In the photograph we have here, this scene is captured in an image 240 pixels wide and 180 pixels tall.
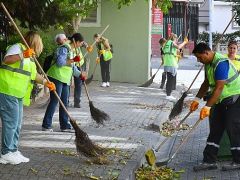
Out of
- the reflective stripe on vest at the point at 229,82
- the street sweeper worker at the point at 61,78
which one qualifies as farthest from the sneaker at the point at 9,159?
the reflective stripe on vest at the point at 229,82

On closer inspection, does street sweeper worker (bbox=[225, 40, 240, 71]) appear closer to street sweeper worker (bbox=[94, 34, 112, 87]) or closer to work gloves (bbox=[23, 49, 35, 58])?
work gloves (bbox=[23, 49, 35, 58])

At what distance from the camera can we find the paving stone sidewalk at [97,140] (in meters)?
6.37

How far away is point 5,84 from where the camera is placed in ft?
20.9

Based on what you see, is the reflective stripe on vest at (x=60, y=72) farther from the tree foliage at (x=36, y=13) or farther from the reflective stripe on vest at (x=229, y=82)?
the reflective stripe on vest at (x=229, y=82)

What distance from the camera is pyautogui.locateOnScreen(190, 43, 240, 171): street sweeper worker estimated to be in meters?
6.69

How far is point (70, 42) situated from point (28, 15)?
3.84 ft

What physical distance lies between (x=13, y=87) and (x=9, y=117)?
38 cm

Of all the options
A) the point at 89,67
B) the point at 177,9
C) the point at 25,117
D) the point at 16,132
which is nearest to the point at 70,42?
the point at 25,117

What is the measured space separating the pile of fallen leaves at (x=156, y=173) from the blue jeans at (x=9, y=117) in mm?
1693

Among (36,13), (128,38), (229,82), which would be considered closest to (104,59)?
(128,38)

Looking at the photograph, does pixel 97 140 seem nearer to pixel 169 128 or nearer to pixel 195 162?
pixel 195 162

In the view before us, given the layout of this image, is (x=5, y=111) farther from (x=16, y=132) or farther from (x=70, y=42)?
(x=70, y=42)

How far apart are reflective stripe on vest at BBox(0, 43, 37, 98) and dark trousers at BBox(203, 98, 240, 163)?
2.60 meters

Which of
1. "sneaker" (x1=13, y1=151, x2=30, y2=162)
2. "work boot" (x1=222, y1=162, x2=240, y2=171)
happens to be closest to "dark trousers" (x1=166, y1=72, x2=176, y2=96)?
"work boot" (x1=222, y1=162, x2=240, y2=171)
